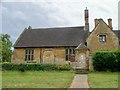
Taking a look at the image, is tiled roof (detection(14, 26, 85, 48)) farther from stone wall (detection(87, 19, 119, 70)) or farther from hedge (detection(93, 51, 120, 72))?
hedge (detection(93, 51, 120, 72))

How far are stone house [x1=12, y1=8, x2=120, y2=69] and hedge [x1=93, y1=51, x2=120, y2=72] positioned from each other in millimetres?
4032

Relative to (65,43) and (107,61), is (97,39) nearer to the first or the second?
(65,43)

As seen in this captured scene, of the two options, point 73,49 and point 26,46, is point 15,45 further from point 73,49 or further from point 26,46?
point 73,49

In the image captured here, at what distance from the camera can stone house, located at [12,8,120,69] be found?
145 feet

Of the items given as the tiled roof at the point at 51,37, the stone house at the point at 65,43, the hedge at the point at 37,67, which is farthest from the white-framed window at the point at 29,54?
the hedge at the point at 37,67

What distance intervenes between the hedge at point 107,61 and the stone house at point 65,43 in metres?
4.03

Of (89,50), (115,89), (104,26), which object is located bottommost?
(115,89)

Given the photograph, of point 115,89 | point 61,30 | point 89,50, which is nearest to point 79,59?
point 89,50

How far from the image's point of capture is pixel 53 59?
47.4m

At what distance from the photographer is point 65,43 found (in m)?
47.4

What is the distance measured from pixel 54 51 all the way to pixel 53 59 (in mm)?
1317

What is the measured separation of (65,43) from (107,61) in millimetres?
11789

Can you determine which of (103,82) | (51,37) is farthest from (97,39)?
(103,82)

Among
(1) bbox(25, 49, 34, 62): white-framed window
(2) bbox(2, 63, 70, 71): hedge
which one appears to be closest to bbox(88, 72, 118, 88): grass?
(2) bbox(2, 63, 70, 71): hedge
